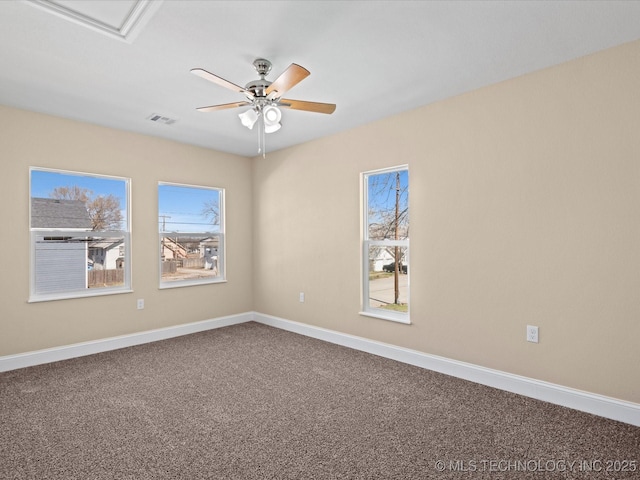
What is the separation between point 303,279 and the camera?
15.6 feet

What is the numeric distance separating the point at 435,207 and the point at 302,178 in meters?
1.93

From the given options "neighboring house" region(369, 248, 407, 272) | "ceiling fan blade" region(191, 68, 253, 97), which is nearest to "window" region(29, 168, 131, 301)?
"ceiling fan blade" region(191, 68, 253, 97)

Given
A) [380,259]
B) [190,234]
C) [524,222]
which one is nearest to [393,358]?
[380,259]

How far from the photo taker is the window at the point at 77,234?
3674 mm

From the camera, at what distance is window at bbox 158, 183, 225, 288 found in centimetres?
466

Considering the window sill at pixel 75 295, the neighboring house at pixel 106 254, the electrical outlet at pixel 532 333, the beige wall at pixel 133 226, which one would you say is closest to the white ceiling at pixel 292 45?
the beige wall at pixel 133 226

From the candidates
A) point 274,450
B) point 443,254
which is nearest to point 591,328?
point 443,254

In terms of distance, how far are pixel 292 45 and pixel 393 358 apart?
3012mm

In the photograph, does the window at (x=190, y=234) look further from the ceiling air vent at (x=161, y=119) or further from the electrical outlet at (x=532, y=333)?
the electrical outlet at (x=532, y=333)

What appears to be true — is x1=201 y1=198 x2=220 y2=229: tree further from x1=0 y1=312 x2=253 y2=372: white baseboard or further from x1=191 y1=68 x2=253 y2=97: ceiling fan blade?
x1=191 y1=68 x2=253 y2=97: ceiling fan blade

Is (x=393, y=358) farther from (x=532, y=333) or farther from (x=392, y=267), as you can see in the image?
(x=532, y=333)

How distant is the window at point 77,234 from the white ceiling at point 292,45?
0.84m

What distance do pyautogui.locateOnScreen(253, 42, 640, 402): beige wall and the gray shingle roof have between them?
9.48 feet

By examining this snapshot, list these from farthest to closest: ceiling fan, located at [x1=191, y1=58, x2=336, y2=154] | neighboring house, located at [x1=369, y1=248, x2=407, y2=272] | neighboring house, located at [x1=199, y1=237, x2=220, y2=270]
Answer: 1. neighboring house, located at [x1=199, y1=237, x2=220, y2=270]
2. neighboring house, located at [x1=369, y1=248, x2=407, y2=272]
3. ceiling fan, located at [x1=191, y1=58, x2=336, y2=154]
